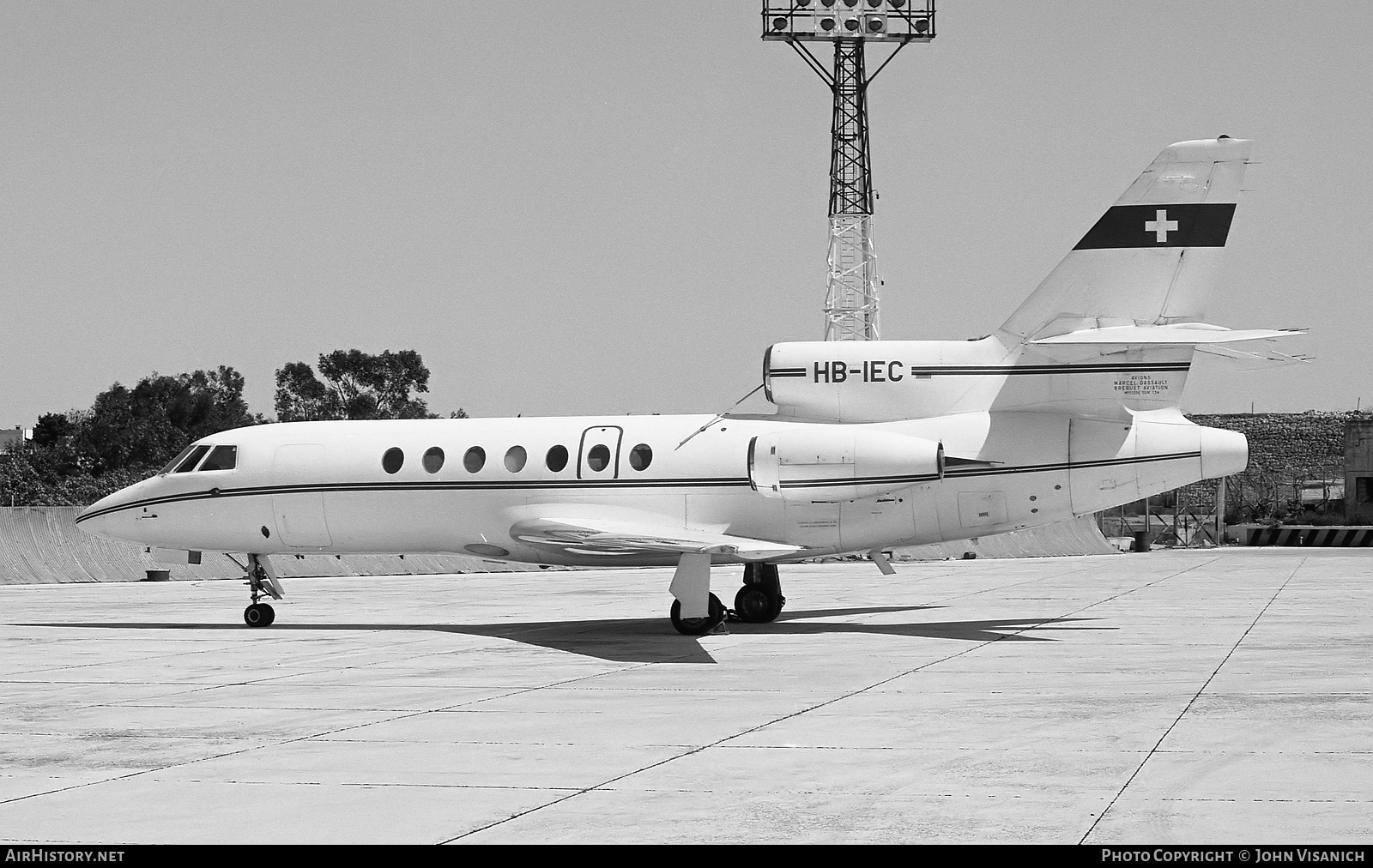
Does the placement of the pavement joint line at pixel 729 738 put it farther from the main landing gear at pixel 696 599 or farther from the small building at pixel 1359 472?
the small building at pixel 1359 472

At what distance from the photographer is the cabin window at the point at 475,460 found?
2148 centimetres

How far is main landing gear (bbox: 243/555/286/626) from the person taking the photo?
22.4 meters

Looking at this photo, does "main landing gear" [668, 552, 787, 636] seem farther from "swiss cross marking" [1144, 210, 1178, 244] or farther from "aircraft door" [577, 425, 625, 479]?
"swiss cross marking" [1144, 210, 1178, 244]

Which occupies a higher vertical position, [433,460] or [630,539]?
[433,460]

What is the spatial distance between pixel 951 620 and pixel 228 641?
10.4 m

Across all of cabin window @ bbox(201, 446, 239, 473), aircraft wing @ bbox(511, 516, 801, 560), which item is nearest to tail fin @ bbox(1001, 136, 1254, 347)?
aircraft wing @ bbox(511, 516, 801, 560)

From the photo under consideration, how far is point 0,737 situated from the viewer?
11.1 meters

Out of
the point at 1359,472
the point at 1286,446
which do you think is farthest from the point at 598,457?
the point at 1286,446

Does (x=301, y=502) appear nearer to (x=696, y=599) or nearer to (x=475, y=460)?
(x=475, y=460)

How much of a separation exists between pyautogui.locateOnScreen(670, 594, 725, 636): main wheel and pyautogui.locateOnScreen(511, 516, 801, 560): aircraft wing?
3.02 feet

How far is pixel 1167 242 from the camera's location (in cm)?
1900

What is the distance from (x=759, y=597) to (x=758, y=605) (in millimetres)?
122

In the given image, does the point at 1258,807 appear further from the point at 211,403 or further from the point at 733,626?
the point at 211,403

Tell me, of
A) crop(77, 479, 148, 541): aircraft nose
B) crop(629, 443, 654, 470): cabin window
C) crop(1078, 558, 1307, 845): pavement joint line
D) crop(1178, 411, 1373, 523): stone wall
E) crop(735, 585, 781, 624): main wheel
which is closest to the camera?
crop(1078, 558, 1307, 845): pavement joint line
